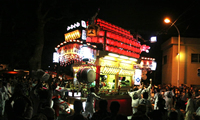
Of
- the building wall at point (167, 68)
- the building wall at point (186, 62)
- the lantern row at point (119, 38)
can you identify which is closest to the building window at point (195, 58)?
the building wall at point (186, 62)

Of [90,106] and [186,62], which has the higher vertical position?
[186,62]

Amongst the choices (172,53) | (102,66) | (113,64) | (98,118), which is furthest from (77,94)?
(172,53)

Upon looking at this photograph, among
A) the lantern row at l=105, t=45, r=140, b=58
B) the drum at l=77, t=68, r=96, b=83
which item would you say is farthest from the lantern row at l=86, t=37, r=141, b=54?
the drum at l=77, t=68, r=96, b=83

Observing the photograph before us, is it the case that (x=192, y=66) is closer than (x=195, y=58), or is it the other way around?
(x=192, y=66)

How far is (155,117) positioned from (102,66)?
10.3 metres

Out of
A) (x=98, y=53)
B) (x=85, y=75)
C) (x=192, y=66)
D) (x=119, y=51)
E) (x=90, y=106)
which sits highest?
(x=119, y=51)

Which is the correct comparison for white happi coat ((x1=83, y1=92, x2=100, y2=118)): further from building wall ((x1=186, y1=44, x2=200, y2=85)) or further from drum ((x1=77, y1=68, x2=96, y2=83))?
building wall ((x1=186, y1=44, x2=200, y2=85))

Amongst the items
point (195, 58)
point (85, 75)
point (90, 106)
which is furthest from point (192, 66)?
point (90, 106)

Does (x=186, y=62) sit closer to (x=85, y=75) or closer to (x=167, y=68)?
(x=167, y=68)

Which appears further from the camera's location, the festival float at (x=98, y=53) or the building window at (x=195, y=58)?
the building window at (x=195, y=58)

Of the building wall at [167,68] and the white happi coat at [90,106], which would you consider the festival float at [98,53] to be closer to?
the white happi coat at [90,106]

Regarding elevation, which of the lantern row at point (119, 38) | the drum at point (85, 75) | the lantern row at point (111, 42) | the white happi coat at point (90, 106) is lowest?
the white happi coat at point (90, 106)

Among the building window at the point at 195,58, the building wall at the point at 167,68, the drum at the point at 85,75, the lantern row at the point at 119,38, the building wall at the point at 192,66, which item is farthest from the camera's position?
the building wall at the point at 167,68

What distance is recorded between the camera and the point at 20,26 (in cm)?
2414
